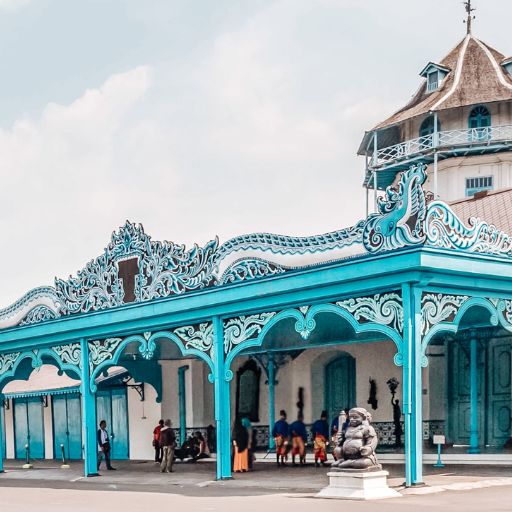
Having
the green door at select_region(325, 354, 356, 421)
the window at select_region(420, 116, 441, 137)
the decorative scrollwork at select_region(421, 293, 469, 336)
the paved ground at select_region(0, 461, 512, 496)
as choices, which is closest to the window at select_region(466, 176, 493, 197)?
the window at select_region(420, 116, 441, 137)

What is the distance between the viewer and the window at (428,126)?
35125 millimetres

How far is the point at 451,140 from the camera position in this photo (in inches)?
1351

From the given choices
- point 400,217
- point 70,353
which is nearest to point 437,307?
point 400,217

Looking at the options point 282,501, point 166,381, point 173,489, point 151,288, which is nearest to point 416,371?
point 282,501

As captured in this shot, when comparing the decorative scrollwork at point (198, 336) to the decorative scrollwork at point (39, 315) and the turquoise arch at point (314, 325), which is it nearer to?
the turquoise arch at point (314, 325)

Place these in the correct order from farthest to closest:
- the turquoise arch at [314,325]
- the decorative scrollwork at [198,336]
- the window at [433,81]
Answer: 1. the window at [433,81]
2. the decorative scrollwork at [198,336]
3. the turquoise arch at [314,325]

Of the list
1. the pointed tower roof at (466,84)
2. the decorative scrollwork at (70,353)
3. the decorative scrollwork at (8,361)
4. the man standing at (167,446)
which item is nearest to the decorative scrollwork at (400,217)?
the man standing at (167,446)

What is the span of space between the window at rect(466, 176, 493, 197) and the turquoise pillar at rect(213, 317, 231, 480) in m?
17.8

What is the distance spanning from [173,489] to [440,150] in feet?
65.6

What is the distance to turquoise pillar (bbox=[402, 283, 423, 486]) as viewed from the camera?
47.4 feet

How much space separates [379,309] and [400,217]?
148 centimetres

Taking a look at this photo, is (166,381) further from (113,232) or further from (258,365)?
(113,232)

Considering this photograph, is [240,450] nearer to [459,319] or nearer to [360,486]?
[459,319]

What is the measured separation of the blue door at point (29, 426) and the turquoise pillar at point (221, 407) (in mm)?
13958
